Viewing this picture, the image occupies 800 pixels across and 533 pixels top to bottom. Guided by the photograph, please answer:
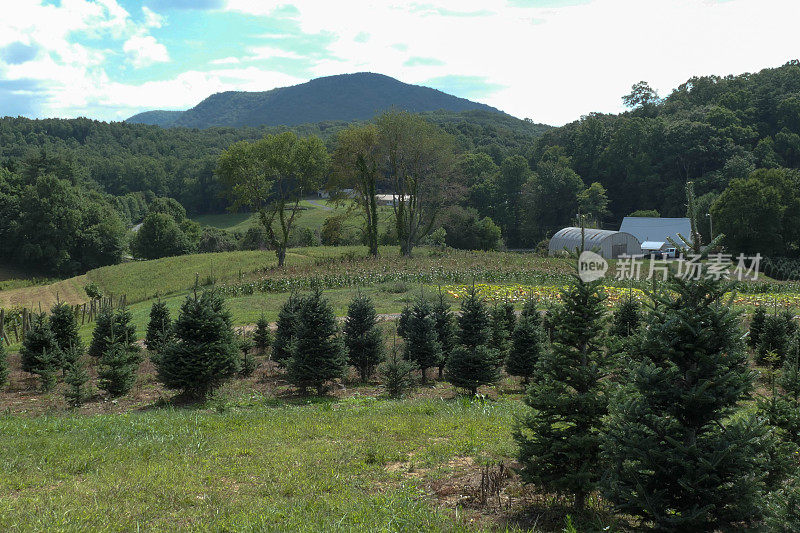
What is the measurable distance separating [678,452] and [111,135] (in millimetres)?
147870

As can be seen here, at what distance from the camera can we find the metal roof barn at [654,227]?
5466cm

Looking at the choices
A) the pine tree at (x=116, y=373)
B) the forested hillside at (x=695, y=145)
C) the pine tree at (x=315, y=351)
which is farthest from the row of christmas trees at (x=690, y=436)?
the forested hillside at (x=695, y=145)

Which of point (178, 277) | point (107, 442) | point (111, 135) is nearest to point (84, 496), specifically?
point (107, 442)

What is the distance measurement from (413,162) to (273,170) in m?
12.9

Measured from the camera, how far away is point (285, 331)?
1766 cm

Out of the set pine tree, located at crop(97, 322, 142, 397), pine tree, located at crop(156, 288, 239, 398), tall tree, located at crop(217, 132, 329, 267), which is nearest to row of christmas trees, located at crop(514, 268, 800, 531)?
pine tree, located at crop(156, 288, 239, 398)

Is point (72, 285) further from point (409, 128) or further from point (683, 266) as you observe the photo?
point (683, 266)

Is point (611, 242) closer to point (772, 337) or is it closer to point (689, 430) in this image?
point (772, 337)

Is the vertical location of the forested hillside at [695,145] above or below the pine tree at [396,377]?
above

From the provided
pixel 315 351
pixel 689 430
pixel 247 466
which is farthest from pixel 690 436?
pixel 315 351

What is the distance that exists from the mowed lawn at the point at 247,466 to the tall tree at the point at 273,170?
1244 inches

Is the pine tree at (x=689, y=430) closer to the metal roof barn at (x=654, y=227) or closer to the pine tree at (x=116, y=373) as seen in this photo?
the pine tree at (x=116, y=373)

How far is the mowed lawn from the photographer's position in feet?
21.0

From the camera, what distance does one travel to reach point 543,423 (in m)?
6.83
